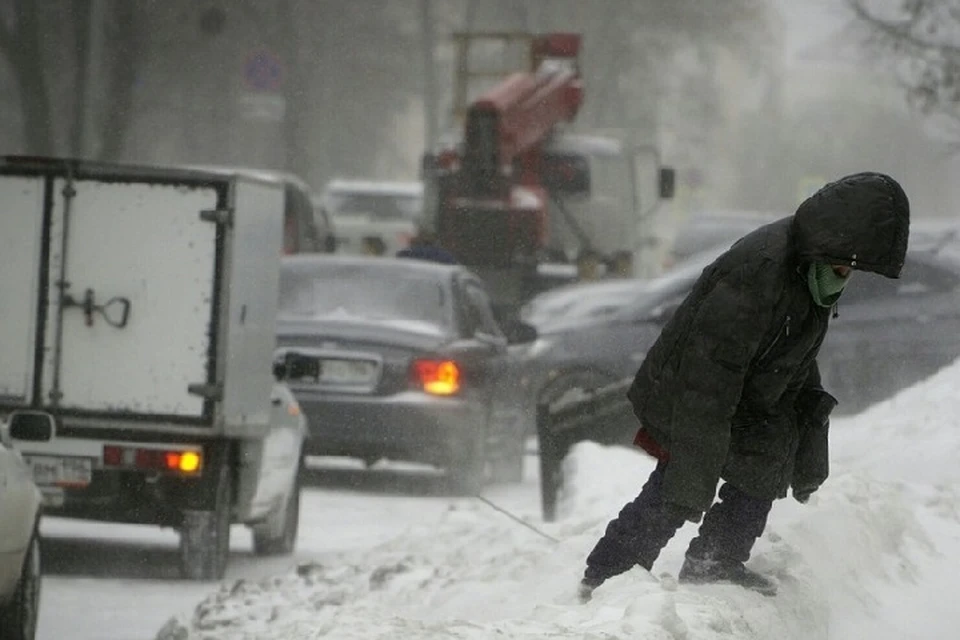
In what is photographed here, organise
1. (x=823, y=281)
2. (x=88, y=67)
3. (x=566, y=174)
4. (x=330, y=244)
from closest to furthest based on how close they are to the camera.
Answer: (x=823, y=281) → (x=88, y=67) → (x=330, y=244) → (x=566, y=174)

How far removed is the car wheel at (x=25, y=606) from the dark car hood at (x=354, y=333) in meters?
7.39

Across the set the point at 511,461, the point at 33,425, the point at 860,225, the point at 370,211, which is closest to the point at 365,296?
the point at 511,461

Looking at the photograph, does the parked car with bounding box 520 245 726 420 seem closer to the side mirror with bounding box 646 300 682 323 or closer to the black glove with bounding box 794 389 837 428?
the side mirror with bounding box 646 300 682 323

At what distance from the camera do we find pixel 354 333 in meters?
15.5

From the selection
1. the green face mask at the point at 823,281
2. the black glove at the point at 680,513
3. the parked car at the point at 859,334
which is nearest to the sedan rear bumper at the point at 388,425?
the parked car at the point at 859,334

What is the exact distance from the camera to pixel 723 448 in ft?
23.5

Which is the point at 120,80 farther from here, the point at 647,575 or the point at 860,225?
the point at 860,225

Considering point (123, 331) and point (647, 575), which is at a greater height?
point (647, 575)

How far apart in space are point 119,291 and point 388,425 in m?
4.39

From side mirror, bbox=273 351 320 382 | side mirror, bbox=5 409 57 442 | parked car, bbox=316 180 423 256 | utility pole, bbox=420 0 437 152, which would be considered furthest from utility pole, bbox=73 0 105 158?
side mirror, bbox=5 409 57 442

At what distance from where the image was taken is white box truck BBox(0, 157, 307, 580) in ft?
36.8

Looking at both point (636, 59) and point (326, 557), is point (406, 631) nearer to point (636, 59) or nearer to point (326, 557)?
point (326, 557)

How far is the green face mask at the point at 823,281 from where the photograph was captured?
7.17 metres

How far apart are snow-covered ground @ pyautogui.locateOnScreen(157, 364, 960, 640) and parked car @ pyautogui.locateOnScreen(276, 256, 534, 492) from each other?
103 inches
